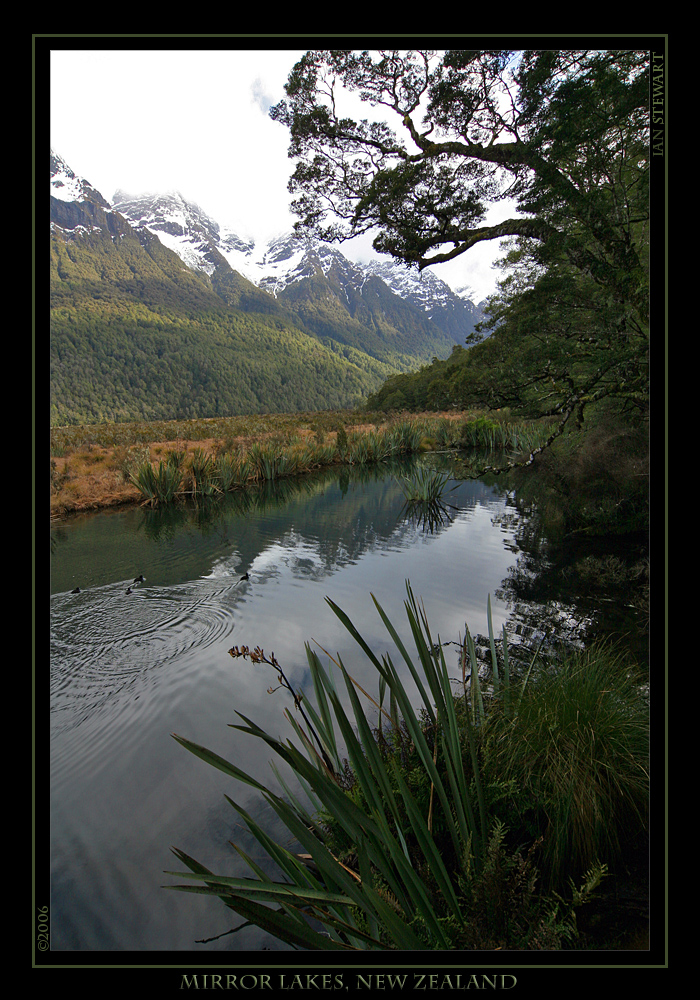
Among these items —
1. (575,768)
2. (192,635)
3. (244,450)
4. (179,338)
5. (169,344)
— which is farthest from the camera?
(179,338)

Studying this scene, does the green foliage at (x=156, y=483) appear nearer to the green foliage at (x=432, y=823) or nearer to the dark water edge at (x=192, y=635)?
the dark water edge at (x=192, y=635)

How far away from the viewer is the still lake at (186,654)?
6.58 ft

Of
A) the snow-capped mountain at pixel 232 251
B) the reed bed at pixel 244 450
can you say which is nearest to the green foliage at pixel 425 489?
the reed bed at pixel 244 450

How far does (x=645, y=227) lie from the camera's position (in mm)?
3949

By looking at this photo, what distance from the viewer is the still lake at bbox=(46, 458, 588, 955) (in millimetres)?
2006

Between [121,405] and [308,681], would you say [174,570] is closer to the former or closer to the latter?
[308,681]

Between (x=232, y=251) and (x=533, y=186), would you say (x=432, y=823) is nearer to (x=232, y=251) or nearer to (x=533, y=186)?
(x=533, y=186)

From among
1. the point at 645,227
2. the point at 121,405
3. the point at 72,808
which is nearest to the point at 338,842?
the point at 72,808

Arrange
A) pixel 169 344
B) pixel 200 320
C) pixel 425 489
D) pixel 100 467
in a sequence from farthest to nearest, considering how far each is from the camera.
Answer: pixel 200 320 → pixel 169 344 → pixel 100 467 → pixel 425 489

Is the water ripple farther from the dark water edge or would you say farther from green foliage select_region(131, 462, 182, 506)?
green foliage select_region(131, 462, 182, 506)

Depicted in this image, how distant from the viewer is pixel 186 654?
13.8 ft

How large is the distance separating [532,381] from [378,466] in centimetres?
1194

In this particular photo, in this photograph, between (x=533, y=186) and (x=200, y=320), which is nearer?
(x=533, y=186)
